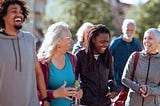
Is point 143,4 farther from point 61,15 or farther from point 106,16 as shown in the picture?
point 61,15

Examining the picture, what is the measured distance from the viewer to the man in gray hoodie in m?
4.58

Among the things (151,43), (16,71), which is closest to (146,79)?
(151,43)

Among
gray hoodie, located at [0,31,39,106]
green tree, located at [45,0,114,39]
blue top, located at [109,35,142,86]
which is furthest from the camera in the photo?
green tree, located at [45,0,114,39]

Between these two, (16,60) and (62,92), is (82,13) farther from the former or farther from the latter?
(16,60)

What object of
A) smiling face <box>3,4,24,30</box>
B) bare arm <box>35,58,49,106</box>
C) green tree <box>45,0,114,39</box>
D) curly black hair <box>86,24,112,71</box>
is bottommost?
green tree <box>45,0,114,39</box>

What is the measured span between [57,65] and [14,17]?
2.60ft

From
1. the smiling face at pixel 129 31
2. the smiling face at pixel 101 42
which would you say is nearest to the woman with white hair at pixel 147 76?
the smiling face at pixel 101 42

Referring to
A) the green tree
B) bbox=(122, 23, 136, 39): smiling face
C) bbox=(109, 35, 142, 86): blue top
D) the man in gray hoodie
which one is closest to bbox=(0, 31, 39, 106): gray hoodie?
the man in gray hoodie

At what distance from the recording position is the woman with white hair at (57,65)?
5.13 meters

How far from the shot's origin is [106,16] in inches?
1640

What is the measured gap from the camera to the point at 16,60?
460 centimetres

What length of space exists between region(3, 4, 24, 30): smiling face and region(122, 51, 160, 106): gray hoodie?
2040 millimetres

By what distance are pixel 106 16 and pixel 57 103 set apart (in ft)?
121

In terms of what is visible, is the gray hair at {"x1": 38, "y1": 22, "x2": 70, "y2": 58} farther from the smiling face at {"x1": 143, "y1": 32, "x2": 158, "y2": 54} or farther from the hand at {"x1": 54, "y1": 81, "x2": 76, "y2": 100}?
the smiling face at {"x1": 143, "y1": 32, "x2": 158, "y2": 54}
